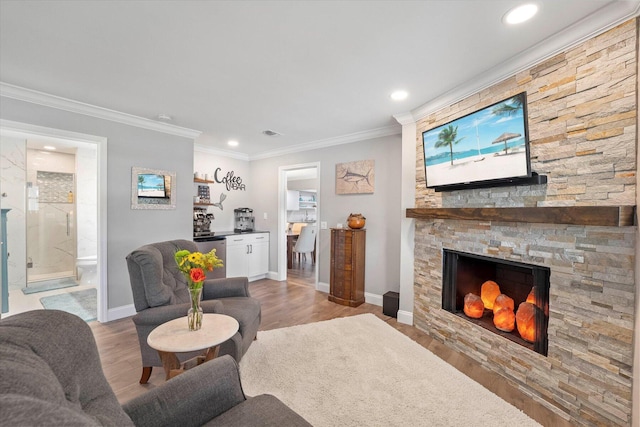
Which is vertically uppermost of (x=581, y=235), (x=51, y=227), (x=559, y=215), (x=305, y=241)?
(x=559, y=215)

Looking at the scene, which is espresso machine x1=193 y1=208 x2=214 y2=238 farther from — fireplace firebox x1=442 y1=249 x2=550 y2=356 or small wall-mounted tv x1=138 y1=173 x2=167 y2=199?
fireplace firebox x1=442 y1=249 x2=550 y2=356

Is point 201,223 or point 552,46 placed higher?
point 552,46

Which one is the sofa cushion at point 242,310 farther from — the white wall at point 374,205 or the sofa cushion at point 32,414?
the white wall at point 374,205

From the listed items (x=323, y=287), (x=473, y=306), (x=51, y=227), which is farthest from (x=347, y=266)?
(x=51, y=227)

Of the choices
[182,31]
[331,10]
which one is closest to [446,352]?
[331,10]

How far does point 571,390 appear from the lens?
1808mm

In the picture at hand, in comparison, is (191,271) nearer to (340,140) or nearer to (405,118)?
Result: (405,118)

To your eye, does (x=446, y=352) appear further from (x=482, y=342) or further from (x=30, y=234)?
(x=30, y=234)

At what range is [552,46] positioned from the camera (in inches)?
74.9

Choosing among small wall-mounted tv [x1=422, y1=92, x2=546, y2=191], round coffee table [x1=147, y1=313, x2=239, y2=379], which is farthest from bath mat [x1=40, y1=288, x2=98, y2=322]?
small wall-mounted tv [x1=422, y1=92, x2=546, y2=191]

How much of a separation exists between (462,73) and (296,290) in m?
3.75

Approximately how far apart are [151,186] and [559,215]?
13.8 ft

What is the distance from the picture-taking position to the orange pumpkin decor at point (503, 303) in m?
2.48

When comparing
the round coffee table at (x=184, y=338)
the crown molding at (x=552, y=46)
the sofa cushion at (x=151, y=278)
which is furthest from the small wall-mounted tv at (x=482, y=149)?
the sofa cushion at (x=151, y=278)
